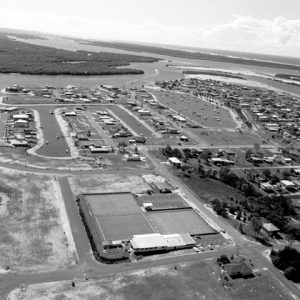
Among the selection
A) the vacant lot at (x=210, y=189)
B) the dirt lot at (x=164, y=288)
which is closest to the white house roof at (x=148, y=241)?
the dirt lot at (x=164, y=288)

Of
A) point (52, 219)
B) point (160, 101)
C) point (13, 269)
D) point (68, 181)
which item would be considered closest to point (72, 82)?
point (160, 101)

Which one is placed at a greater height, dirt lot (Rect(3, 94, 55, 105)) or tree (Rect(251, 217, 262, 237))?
tree (Rect(251, 217, 262, 237))

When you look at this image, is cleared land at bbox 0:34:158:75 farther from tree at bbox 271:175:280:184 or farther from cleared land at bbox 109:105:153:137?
tree at bbox 271:175:280:184

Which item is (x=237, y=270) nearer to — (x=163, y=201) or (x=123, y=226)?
(x=123, y=226)

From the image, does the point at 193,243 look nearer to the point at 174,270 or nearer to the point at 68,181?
the point at 174,270

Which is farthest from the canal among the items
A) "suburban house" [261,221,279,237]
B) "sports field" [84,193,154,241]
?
"suburban house" [261,221,279,237]

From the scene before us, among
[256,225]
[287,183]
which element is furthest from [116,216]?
[287,183]
